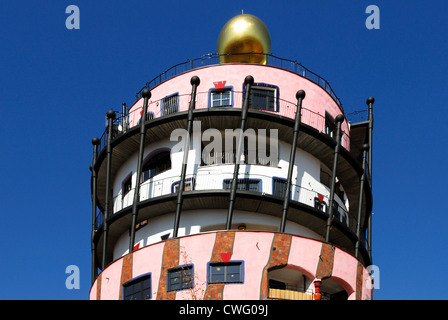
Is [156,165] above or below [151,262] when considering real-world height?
above

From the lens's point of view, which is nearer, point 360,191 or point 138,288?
point 138,288

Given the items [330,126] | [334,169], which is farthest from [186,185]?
[330,126]

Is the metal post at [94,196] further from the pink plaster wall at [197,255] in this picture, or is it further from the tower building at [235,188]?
the pink plaster wall at [197,255]

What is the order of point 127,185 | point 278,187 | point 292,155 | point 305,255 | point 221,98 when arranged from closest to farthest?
point 305,255 < point 292,155 < point 278,187 < point 221,98 < point 127,185

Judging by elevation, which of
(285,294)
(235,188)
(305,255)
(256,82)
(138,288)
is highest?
(256,82)

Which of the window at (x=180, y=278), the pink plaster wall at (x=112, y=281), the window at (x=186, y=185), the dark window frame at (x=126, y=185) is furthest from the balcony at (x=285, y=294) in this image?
the dark window frame at (x=126, y=185)

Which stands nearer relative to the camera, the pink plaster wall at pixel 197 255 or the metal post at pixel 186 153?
the pink plaster wall at pixel 197 255

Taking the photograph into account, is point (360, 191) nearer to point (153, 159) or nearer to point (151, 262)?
point (153, 159)

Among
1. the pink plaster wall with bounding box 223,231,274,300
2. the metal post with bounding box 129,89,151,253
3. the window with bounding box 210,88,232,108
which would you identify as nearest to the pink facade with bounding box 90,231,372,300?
the pink plaster wall with bounding box 223,231,274,300

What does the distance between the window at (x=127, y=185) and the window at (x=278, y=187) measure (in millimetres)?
6326

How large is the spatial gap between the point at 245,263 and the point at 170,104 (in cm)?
892

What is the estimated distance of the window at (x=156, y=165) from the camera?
38.7 metres

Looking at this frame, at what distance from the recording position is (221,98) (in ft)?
127
